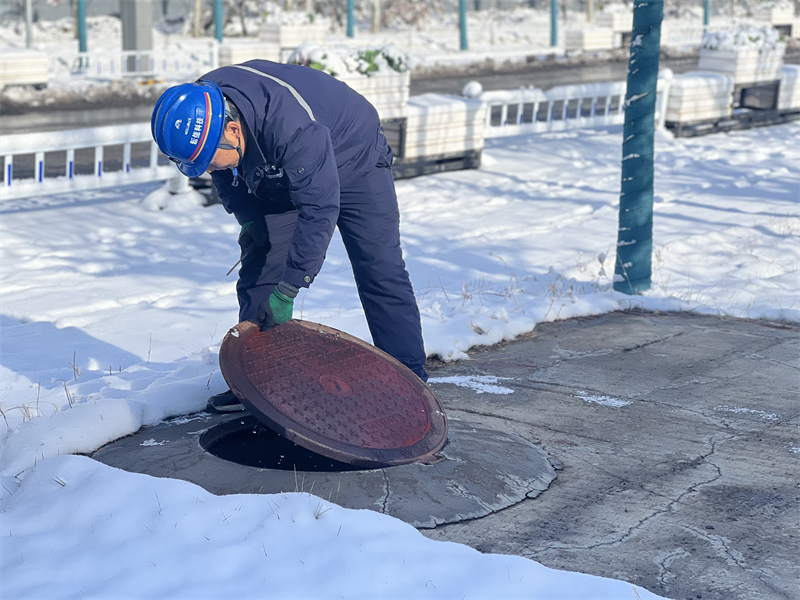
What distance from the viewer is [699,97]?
545 inches

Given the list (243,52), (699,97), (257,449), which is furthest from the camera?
(243,52)

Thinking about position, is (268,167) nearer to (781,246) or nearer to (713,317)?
(713,317)

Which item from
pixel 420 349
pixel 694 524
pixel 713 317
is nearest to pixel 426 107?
pixel 713 317

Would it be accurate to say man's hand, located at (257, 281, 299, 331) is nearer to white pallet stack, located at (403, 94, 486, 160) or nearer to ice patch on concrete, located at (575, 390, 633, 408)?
ice patch on concrete, located at (575, 390, 633, 408)

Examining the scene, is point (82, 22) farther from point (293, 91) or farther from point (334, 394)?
point (334, 394)

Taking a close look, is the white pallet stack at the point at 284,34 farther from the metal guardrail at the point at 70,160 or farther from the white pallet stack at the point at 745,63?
the metal guardrail at the point at 70,160

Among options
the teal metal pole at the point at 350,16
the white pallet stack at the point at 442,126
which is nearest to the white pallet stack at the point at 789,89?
the white pallet stack at the point at 442,126

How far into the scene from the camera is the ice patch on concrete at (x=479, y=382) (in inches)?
181

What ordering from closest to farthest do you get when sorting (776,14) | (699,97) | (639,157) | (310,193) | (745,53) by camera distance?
(310,193) → (639,157) → (699,97) → (745,53) → (776,14)

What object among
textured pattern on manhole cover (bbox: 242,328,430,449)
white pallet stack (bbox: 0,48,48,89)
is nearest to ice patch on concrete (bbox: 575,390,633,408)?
textured pattern on manhole cover (bbox: 242,328,430,449)

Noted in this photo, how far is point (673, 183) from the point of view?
10789mm

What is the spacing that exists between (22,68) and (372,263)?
1512cm

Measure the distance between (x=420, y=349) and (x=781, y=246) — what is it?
464 centimetres

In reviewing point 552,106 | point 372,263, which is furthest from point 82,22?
point 372,263
